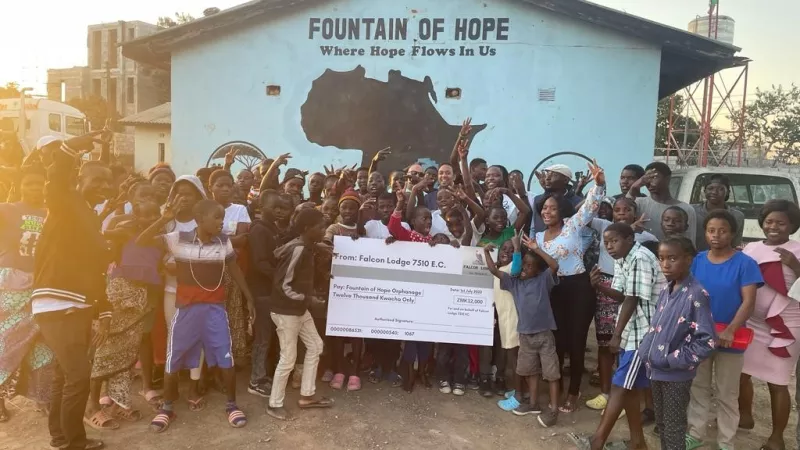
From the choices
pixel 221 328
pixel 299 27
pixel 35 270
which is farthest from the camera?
pixel 299 27

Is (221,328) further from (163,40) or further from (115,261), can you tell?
(163,40)

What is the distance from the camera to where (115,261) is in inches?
158

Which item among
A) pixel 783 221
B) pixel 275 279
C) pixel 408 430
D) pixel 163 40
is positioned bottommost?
pixel 408 430

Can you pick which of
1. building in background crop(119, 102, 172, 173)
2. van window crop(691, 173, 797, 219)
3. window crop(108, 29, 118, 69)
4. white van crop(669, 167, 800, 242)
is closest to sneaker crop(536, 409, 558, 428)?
white van crop(669, 167, 800, 242)

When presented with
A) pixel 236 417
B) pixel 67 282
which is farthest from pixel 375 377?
pixel 67 282

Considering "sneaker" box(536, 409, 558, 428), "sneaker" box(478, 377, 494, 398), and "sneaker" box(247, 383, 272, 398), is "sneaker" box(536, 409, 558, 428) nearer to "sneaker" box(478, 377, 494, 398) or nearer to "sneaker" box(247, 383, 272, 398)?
"sneaker" box(478, 377, 494, 398)

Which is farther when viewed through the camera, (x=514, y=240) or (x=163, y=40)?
(x=163, y=40)

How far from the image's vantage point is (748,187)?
302 inches

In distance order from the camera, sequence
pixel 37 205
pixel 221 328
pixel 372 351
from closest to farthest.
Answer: pixel 37 205
pixel 221 328
pixel 372 351

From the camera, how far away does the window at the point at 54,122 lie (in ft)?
63.4

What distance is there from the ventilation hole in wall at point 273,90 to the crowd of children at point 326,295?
571cm

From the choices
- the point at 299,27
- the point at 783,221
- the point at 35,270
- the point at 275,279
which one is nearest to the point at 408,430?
the point at 275,279

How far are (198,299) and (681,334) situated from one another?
3308 millimetres

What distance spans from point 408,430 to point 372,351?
1.10 metres
